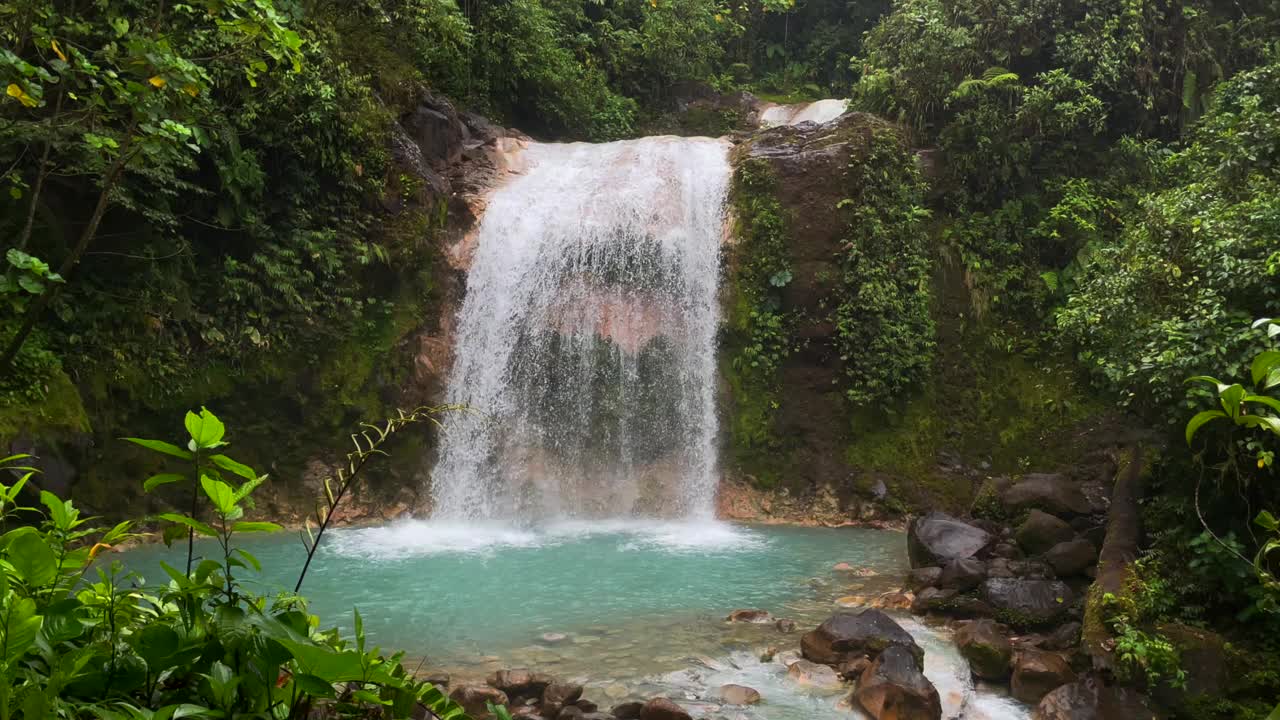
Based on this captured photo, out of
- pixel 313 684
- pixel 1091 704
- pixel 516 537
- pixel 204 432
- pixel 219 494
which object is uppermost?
pixel 204 432

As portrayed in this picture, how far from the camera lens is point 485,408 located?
12.3m

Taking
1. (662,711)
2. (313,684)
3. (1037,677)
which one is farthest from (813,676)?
(313,684)

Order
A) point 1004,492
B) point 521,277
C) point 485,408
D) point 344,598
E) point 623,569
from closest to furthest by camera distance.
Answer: point 344,598 < point 623,569 < point 1004,492 < point 485,408 < point 521,277

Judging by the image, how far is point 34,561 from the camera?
168 cm

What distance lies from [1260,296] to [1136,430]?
187cm

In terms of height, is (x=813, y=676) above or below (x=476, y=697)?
below

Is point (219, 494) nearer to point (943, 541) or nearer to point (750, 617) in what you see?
point (750, 617)

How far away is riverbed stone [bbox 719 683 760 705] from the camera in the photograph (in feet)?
18.3

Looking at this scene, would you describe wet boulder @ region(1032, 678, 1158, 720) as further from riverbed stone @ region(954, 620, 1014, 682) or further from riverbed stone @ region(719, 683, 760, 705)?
riverbed stone @ region(719, 683, 760, 705)

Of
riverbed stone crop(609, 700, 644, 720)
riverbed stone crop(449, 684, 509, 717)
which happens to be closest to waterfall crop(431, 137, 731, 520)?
riverbed stone crop(449, 684, 509, 717)

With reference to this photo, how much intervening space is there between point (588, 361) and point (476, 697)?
7632 millimetres

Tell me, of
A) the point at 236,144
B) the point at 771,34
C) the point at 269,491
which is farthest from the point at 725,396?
the point at 771,34

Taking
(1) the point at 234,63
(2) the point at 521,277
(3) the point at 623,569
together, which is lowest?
(3) the point at 623,569

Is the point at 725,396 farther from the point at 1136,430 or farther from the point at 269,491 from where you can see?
the point at 269,491
